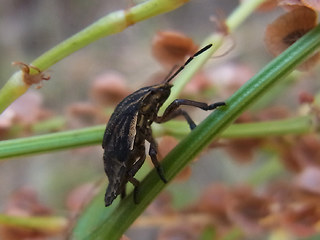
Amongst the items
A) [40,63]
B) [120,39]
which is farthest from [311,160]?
[120,39]

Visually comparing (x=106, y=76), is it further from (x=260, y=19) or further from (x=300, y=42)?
(x=260, y=19)

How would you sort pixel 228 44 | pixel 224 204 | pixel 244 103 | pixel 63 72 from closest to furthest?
1. pixel 244 103
2. pixel 228 44
3. pixel 224 204
4. pixel 63 72

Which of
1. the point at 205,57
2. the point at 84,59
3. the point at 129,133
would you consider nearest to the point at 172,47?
the point at 205,57

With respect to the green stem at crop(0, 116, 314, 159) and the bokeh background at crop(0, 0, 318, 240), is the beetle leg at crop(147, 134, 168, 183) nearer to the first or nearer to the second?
the green stem at crop(0, 116, 314, 159)

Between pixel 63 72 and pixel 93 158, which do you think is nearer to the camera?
pixel 93 158

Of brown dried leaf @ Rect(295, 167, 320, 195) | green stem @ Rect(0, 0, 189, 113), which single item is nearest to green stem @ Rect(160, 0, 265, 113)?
green stem @ Rect(0, 0, 189, 113)

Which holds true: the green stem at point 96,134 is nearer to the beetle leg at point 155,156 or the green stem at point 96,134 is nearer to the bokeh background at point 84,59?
the beetle leg at point 155,156

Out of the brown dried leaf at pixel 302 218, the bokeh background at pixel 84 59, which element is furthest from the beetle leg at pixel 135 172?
the bokeh background at pixel 84 59
